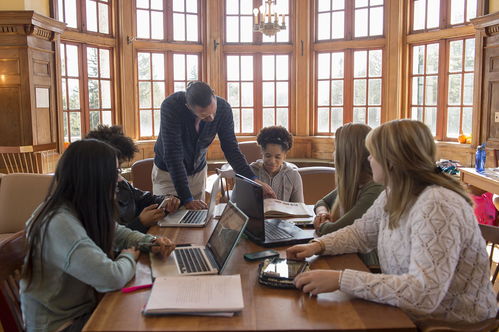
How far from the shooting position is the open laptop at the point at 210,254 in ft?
5.80

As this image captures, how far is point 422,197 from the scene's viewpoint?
5.04 ft

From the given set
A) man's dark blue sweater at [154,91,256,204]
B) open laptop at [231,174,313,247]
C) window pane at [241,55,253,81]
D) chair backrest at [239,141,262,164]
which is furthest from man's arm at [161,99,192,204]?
window pane at [241,55,253,81]

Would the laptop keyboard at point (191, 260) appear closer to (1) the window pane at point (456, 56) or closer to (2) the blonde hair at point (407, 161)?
(2) the blonde hair at point (407, 161)

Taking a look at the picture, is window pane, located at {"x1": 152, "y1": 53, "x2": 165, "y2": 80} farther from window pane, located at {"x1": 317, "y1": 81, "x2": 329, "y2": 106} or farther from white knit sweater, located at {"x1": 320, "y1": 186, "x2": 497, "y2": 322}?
white knit sweater, located at {"x1": 320, "y1": 186, "x2": 497, "y2": 322}

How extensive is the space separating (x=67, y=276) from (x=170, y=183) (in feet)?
5.74

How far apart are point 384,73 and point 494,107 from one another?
185 cm

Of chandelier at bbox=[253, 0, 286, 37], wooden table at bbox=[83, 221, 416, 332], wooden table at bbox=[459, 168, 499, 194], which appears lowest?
wooden table at bbox=[459, 168, 499, 194]

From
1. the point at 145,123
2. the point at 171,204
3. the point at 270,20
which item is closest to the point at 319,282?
the point at 171,204

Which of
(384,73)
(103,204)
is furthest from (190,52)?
(103,204)

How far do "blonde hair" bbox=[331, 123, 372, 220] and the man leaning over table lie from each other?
808mm

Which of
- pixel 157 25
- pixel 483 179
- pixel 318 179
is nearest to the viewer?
pixel 318 179

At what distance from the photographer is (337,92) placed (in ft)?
25.1

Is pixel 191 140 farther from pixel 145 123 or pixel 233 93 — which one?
pixel 233 93

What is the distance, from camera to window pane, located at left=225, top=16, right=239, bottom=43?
25.3 feet
